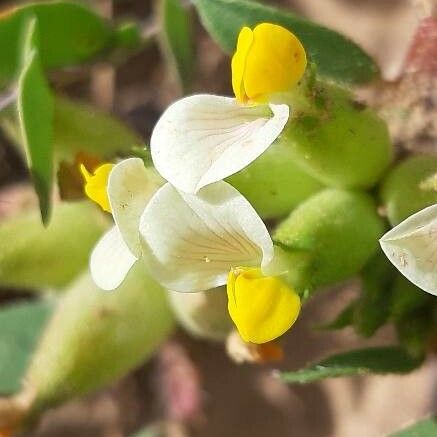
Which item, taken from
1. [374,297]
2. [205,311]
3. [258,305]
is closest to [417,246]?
[258,305]

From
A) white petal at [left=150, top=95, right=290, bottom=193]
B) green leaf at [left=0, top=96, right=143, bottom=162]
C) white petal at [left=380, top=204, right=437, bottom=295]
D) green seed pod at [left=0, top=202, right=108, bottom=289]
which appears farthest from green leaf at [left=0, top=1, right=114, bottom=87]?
white petal at [left=380, top=204, right=437, bottom=295]

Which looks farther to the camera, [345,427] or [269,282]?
[345,427]

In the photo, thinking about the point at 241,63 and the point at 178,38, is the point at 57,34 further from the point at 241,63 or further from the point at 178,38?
the point at 241,63

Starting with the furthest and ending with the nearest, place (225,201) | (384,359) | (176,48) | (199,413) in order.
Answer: (199,413) < (176,48) < (384,359) < (225,201)

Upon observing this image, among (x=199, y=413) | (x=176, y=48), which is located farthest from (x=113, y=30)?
(x=199, y=413)

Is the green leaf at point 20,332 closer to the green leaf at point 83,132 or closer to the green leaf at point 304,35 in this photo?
the green leaf at point 83,132

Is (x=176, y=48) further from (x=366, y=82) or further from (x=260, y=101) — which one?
(x=260, y=101)
